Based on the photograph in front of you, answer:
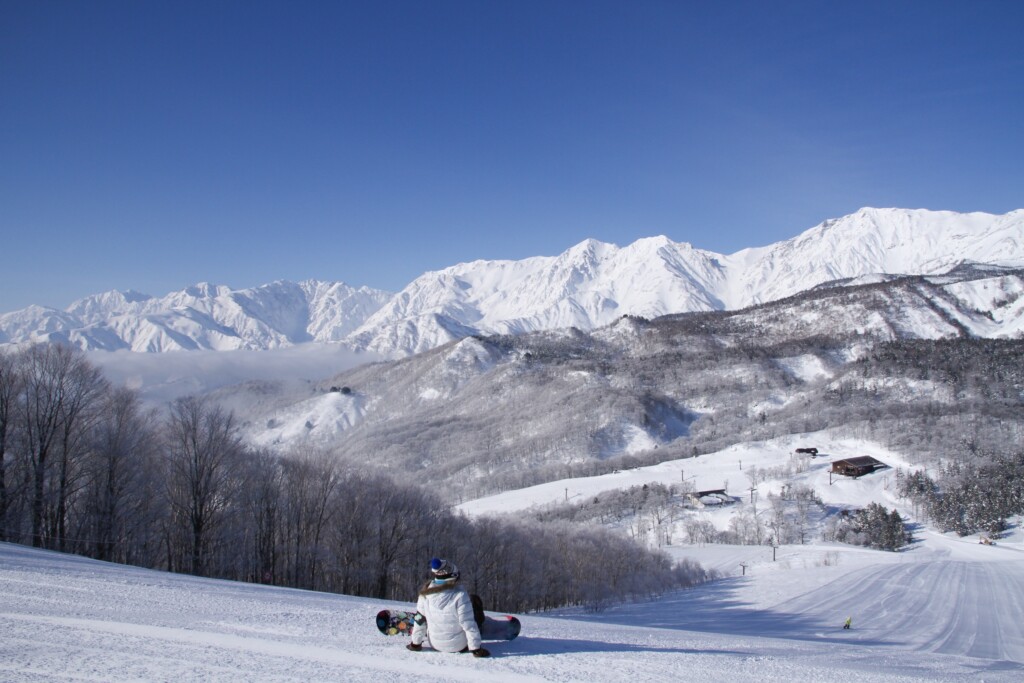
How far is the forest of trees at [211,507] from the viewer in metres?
33.0

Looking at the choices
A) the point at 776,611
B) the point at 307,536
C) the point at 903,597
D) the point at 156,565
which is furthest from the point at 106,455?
the point at 903,597

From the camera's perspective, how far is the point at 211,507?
3831 centimetres

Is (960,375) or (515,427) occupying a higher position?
(960,375)

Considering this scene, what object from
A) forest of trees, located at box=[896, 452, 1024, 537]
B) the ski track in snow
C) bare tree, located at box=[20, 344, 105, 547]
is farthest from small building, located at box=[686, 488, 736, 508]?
bare tree, located at box=[20, 344, 105, 547]

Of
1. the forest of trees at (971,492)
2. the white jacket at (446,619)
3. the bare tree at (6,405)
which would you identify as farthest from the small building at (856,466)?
the white jacket at (446,619)

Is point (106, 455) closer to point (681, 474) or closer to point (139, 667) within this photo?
point (139, 667)

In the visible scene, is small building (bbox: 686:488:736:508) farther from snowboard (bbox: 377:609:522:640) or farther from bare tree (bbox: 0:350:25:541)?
snowboard (bbox: 377:609:522:640)

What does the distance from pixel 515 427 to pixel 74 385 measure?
169 metres

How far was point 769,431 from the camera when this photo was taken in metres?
150

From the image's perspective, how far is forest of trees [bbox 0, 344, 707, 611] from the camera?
3297 centimetres

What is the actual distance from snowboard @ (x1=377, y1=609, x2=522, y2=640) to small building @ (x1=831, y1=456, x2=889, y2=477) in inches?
4645

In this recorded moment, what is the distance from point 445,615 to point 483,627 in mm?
1141

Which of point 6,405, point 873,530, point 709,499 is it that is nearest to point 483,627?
point 6,405

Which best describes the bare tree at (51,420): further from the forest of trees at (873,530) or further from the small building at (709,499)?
the small building at (709,499)
